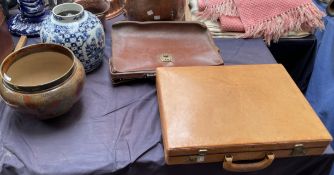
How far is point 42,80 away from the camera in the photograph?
73 centimetres

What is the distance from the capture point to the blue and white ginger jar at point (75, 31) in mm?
723

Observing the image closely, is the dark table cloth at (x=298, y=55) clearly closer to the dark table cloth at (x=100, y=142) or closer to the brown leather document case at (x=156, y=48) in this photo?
the brown leather document case at (x=156, y=48)

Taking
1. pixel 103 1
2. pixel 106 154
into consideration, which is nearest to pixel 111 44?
pixel 103 1

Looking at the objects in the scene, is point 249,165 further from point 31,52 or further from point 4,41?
point 4,41

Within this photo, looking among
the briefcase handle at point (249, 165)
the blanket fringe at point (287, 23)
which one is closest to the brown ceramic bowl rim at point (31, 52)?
the briefcase handle at point (249, 165)

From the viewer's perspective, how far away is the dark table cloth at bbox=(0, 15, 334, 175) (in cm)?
62

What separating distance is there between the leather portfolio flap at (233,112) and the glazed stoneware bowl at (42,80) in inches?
7.4

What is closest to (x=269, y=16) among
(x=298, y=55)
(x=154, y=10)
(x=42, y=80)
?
(x=298, y=55)

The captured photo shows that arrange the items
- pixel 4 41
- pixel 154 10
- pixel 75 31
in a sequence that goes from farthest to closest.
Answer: pixel 154 10 < pixel 4 41 < pixel 75 31

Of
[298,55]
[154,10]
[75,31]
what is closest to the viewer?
[75,31]

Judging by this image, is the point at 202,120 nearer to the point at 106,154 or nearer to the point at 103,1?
the point at 106,154

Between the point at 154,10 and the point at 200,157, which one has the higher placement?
the point at 154,10

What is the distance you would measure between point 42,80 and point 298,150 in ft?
1.87

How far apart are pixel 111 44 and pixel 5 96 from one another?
1.13 ft
